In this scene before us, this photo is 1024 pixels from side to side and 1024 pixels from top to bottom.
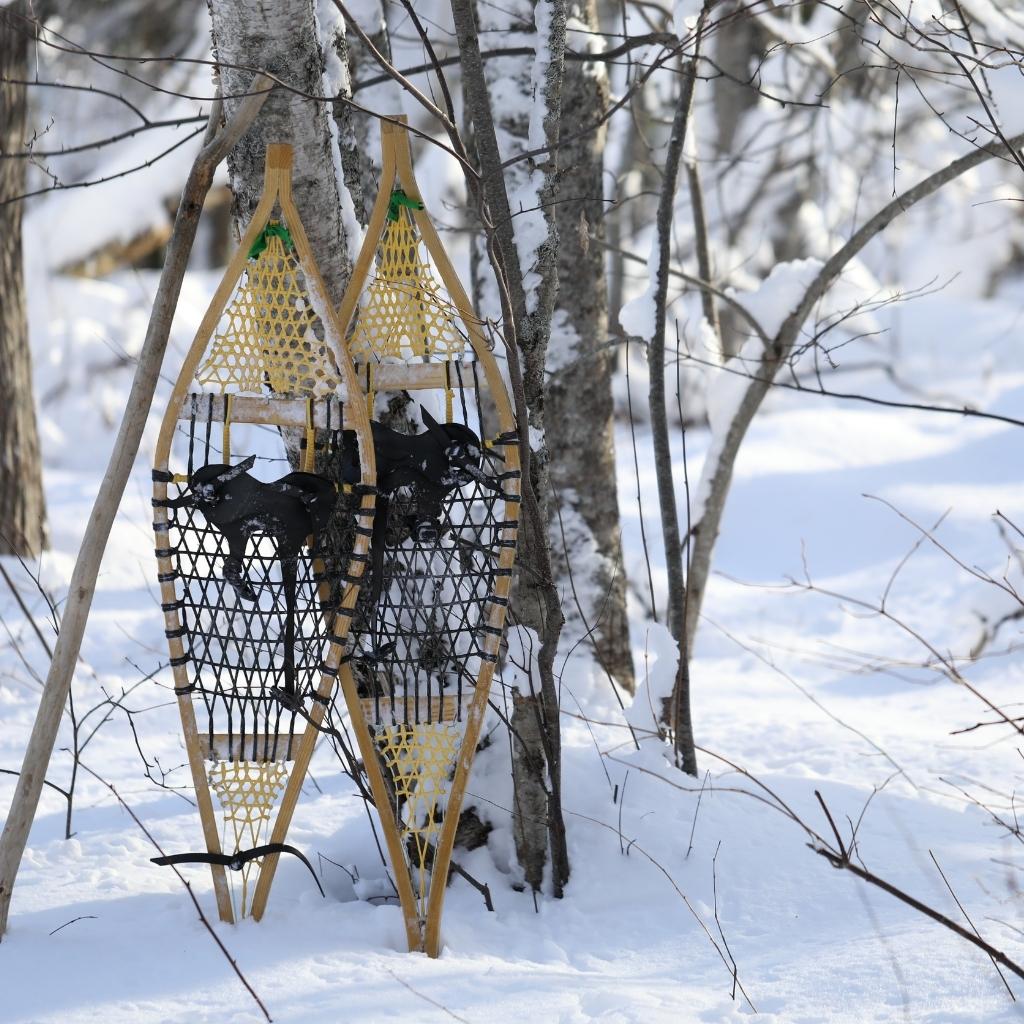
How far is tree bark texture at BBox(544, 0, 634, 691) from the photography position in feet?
12.4

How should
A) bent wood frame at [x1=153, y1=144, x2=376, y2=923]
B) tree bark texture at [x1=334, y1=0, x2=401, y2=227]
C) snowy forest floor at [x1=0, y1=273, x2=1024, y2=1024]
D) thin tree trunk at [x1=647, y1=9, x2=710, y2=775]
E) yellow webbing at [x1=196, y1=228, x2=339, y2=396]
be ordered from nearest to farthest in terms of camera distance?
snowy forest floor at [x1=0, y1=273, x2=1024, y2=1024], bent wood frame at [x1=153, y1=144, x2=376, y2=923], yellow webbing at [x1=196, y1=228, x2=339, y2=396], tree bark texture at [x1=334, y1=0, x2=401, y2=227], thin tree trunk at [x1=647, y1=9, x2=710, y2=775]

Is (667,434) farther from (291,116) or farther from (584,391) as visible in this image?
(291,116)

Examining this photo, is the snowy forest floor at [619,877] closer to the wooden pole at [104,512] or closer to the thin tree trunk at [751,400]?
the wooden pole at [104,512]

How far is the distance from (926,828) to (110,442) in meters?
7.87

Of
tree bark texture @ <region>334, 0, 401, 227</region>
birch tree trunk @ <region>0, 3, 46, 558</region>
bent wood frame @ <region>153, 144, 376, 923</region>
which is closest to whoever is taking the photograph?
bent wood frame @ <region>153, 144, 376, 923</region>

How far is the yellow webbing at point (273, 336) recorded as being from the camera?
230 centimetres

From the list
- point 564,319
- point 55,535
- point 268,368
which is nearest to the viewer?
point 268,368

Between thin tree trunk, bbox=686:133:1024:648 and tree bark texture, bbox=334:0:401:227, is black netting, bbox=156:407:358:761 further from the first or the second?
thin tree trunk, bbox=686:133:1024:648

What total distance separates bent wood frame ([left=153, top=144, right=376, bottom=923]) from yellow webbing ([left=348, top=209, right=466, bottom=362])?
0.23 m

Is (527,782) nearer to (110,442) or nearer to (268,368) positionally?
(268,368)

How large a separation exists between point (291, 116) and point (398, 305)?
0.45 metres

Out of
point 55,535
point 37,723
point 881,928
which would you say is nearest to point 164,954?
point 37,723

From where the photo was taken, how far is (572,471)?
154 inches

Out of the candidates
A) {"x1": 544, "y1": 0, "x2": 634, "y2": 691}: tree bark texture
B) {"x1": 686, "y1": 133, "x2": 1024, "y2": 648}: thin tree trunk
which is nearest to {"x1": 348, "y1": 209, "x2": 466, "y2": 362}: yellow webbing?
{"x1": 686, "y1": 133, "x2": 1024, "y2": 648}: thin tree trunk
